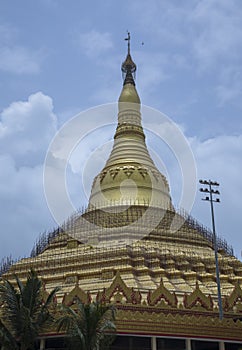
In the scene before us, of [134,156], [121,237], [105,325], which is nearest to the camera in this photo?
[105,325]

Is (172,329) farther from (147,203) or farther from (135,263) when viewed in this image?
(147,203)

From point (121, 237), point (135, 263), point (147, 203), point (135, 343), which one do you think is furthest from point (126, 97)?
point (135, 343)

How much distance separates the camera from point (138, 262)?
30.5 metres

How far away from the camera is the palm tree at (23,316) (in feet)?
61.7

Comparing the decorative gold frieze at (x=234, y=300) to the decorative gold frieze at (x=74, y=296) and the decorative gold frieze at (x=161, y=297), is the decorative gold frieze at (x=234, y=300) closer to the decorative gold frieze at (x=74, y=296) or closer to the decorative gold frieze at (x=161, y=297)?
the decorative gold frieze at (x=161, y=297)

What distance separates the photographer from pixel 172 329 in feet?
74.2

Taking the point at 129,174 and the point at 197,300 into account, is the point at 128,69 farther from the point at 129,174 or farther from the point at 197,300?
the point at 197,300

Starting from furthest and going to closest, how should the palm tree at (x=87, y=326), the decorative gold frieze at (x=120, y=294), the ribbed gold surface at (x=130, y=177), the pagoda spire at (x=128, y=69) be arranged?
the pagoda spire at (x=128, y=69)
the ribbed gold surface at (x=130, y=177)
the decorative gold frieze at (x=120, y=294)
the palm tree at (x=87, y=326)

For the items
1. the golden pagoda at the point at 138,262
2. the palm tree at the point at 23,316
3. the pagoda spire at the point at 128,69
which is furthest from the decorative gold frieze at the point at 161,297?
the pagoda spire at the point at 128,69

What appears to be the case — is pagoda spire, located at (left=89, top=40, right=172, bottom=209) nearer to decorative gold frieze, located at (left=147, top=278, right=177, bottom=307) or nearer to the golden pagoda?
the golden pagoda

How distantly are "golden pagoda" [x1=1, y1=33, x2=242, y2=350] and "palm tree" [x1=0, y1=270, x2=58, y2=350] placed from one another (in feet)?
11.4

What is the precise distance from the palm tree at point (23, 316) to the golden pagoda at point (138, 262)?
3.48 metres

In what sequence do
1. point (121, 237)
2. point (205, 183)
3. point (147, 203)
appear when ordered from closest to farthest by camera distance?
point (205, 183) → point (121, 237) → point (147, 203)

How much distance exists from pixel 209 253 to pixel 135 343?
1228 centimetres
